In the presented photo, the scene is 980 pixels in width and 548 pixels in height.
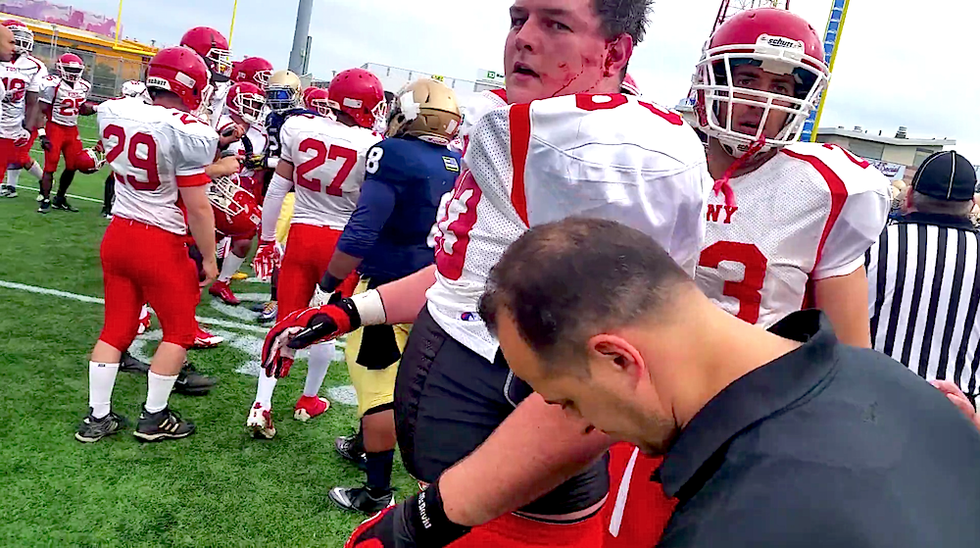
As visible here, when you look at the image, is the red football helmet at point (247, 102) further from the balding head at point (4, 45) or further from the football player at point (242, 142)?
the balding head at point (4, 45)

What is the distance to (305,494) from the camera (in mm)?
3359

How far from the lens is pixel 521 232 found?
1.38m

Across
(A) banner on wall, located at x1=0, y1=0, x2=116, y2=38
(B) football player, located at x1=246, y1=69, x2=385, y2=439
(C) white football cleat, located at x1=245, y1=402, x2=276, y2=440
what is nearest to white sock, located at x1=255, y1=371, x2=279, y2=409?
(C) white football cleat, located at x1=245, y1=402, x2=276, y2=440

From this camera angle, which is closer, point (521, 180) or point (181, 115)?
point (521, 180)

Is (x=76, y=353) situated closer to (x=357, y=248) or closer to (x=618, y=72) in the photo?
(x=357, y=248)

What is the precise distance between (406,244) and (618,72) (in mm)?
2081

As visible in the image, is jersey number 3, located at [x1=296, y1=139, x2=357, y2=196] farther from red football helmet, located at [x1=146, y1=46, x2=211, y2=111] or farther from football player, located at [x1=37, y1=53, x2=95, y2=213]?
football player, located at [x1=37, y1=53, x2=95, y2=213]

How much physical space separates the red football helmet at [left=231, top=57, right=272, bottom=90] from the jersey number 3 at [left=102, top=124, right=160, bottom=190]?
3733 millimetres

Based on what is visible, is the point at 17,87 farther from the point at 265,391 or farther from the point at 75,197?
the point at 265,391

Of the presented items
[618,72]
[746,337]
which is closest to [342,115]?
[618,72]

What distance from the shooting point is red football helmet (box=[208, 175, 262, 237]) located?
534 cm

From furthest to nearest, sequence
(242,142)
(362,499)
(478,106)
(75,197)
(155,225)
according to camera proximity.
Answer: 1. (75,197)
2. (242,142)
3. (155,225)
4. (362,499)
5. (478,106)

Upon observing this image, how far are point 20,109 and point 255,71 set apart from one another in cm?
351

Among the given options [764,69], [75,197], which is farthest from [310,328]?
[75,197]
